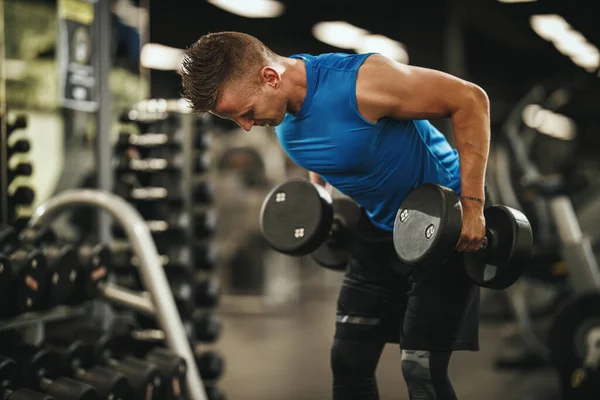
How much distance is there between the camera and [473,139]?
5.03 feet

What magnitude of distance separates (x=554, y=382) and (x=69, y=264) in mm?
2749

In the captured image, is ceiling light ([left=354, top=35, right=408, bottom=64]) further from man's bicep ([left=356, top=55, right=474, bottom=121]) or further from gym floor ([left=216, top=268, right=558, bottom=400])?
man's bicep ([left=356, top=55, right=474, bottom=121])

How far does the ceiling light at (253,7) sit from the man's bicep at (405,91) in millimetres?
5124

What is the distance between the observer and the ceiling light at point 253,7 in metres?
6.43

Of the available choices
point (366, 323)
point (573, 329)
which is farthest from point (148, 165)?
point (573, 329)

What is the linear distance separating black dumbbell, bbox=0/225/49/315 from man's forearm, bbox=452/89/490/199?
4.82 feet

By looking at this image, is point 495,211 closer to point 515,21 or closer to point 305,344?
point 305,344

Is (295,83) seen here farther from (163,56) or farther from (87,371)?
(163,56)

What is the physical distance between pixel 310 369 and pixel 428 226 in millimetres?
2689

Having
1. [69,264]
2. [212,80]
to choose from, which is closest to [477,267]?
[212,80]

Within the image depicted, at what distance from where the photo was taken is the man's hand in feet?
4.99

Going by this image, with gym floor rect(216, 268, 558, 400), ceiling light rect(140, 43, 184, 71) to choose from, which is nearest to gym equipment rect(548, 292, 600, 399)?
gym floor rect(216, 268, 558, 400)

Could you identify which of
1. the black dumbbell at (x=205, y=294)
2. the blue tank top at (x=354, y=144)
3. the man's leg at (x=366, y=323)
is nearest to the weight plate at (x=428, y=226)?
the blue tank top at (x=354, y=144)

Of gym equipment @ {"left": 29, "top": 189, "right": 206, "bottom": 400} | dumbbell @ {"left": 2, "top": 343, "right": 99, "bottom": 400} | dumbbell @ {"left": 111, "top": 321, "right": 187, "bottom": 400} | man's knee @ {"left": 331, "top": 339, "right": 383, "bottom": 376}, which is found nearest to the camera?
man's knee @ {"left": 331, "top": 339, "right": 383, "bottom": 376}
